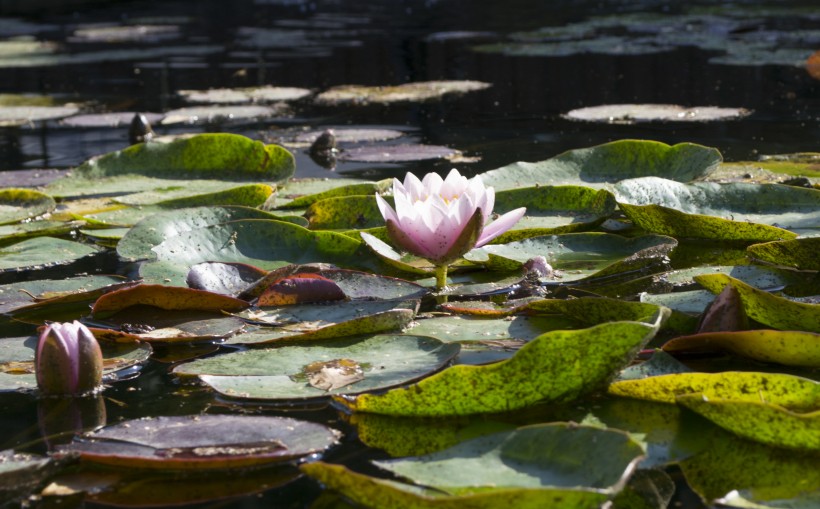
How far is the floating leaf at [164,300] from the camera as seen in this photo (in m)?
1.47

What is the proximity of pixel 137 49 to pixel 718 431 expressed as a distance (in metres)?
6.81

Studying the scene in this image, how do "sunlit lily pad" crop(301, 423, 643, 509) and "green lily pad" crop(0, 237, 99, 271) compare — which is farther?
"green lily pad" crop(0, 237, 99, 271)

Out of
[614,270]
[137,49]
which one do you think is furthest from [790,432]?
[137,49]

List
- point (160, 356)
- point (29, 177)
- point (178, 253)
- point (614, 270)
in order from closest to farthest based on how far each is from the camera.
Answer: point (160, 356) → point (614, 270) → point (178, 253) → point (29, 177)

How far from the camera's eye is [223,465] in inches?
38.4

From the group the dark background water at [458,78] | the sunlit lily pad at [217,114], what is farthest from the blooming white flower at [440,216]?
the sunlit lily pad at [217,114]

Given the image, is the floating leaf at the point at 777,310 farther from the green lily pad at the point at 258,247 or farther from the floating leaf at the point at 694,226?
the green lily pad at the point at 258,247

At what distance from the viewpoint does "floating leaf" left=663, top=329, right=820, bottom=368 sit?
44.8 inches

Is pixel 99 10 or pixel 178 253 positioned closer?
pixel 178 253

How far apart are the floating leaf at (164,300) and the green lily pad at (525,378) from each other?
18.6 inches

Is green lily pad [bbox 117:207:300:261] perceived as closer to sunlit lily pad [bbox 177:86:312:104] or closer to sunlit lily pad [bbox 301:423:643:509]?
sunlit lily pad [bbox 301:423:643:509]

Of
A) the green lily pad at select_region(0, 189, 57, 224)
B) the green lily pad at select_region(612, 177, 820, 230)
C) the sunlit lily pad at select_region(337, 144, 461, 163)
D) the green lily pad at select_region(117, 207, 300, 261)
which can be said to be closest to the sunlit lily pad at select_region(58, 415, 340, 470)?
the green lily pad at select_region(117, 207, 300, 261)

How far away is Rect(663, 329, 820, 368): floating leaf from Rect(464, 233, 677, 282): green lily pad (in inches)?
15.1

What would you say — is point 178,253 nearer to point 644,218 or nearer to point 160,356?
point 160,356
